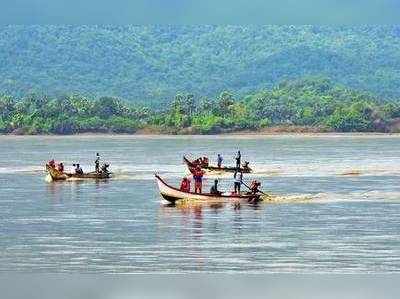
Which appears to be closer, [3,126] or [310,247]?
[310,247]

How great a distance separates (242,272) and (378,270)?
230 centimetres

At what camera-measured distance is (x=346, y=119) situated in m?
139

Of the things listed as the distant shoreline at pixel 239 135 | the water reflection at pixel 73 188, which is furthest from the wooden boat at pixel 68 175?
the distant shoreline at pixel 239 135

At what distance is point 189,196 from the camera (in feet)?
119

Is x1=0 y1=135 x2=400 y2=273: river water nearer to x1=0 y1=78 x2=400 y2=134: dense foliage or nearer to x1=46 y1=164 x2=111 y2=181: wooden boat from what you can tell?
x1=46 y1=164 x2=111 y2=181: wooden boat

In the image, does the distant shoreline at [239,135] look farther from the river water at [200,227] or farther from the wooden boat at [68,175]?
the wooden boat at [68,175]

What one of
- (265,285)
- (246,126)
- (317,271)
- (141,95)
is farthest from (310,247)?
(141,95)

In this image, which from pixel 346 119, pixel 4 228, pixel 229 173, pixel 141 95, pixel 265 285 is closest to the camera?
pixel 265 285

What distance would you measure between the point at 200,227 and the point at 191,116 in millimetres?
107603

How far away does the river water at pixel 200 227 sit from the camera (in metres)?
23.5

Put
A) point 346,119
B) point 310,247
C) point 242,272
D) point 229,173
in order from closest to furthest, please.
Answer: point 242,272
point 310,247
point 229,173
point 346,119

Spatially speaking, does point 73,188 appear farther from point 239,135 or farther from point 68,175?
point 239,135

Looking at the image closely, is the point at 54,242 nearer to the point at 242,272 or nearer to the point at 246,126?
the point at 242,272

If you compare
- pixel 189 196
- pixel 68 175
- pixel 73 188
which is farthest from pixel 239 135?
pixel 189 196
